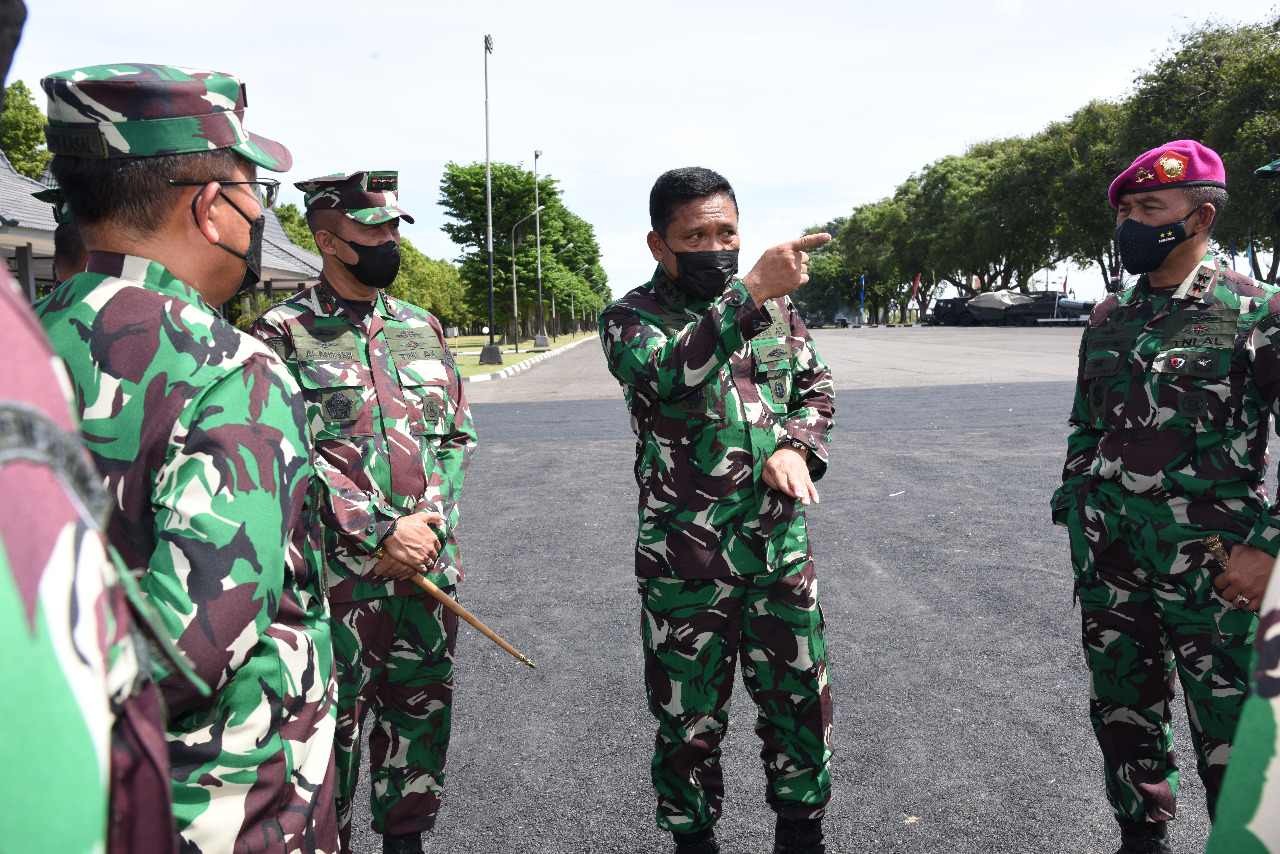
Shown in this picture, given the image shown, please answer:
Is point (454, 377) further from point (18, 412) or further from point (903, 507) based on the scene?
point (903, 507)

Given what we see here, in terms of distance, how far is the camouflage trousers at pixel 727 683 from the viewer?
2678 millimetres

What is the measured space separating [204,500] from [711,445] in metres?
1.67

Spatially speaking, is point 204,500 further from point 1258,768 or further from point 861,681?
point 861,681

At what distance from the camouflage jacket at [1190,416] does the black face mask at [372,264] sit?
90.8 inches

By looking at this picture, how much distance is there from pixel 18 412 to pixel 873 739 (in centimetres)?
332

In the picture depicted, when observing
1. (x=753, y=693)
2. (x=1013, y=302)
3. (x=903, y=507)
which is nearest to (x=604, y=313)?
(x=753, y=693)

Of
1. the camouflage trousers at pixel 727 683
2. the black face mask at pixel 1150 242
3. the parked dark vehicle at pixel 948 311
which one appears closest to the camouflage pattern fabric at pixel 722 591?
the camouflage trousers at pixel 727 683

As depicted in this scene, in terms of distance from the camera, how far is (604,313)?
283 centimetres

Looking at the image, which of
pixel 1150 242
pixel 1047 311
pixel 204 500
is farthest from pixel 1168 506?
pixel 1047 311

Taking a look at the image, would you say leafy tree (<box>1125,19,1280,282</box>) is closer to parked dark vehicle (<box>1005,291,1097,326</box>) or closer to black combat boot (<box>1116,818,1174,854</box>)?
parked dark vehicle (<box>1005,291,1097,326</box>)

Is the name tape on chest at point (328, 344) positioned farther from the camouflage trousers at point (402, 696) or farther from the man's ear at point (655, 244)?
the man's ear at point (655, 244)

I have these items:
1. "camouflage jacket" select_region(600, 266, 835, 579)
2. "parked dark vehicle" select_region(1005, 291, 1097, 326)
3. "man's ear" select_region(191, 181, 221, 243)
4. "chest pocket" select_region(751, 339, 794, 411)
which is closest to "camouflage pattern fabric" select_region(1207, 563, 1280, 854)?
"man's ear" select_region(191, 181, 221, 243)

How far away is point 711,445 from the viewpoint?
2.70m

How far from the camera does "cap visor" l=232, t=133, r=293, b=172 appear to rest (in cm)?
156
